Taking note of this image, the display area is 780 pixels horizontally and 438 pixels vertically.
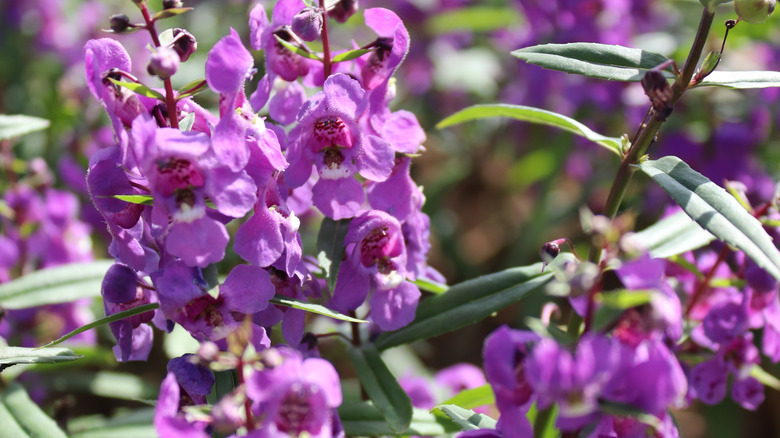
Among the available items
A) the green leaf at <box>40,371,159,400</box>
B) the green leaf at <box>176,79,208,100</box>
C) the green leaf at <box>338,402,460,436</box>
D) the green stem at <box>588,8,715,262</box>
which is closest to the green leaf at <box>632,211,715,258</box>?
the green stem at <box>588,8,715,262</box>

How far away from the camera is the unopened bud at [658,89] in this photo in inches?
50.9

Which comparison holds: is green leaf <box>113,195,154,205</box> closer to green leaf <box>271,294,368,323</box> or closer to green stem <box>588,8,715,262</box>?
green leaf <box>271,294,368,323</box>

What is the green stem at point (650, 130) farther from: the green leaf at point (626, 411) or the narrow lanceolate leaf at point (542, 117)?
the green leaf at point (626, 411)

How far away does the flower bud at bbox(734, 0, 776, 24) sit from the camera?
4.55 feet

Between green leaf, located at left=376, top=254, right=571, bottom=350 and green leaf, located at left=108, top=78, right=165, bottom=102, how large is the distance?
802 millimetres

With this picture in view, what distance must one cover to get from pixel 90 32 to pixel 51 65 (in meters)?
0.31

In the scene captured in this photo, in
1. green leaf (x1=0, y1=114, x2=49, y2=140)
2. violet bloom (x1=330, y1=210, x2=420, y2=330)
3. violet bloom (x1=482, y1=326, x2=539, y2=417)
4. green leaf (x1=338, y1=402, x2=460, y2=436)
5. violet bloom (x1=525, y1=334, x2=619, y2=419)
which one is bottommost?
green leaf (x1=338, y1=402, x2=460, y2=436)

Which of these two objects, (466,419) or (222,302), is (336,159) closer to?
(222,302)

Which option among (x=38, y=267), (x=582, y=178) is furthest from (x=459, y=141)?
(x=38, y=267)

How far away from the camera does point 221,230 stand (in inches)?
51.4

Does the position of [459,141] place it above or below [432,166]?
above

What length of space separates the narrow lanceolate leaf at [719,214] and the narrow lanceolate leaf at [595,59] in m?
0.21

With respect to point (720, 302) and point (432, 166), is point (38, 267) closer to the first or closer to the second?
point (720, 302)

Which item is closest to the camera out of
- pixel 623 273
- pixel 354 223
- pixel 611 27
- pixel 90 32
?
pixel 623 273
